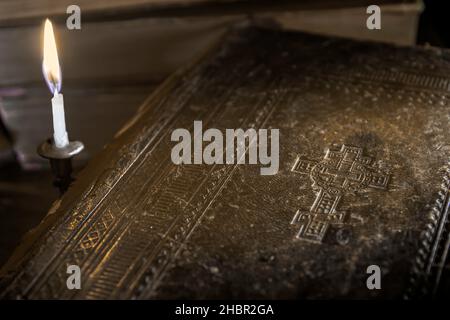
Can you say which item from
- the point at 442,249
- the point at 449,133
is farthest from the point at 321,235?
the point at 449,133

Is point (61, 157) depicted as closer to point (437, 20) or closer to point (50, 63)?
point (50, 63)

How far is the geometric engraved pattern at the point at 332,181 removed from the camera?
1.48 meters

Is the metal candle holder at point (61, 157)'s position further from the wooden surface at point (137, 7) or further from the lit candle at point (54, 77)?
the wooden surface at point (137, 7)

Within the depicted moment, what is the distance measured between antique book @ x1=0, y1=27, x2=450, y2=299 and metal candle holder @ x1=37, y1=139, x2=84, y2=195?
0.21ft

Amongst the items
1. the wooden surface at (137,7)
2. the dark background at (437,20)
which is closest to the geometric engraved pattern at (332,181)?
the wooden surface at (137,7)

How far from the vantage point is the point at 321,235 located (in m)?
1.45

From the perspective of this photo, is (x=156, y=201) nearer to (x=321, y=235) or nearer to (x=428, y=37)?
(x=321, y=235)

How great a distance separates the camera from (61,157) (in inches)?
64.1

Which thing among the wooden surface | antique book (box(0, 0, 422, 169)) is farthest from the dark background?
the wooden surface

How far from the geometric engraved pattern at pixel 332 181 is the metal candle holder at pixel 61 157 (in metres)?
0.58

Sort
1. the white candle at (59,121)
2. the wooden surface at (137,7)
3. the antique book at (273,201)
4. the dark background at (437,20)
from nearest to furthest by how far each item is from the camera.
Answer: the antique book at (273,201), the white candle at (59,121), the wooden surface at (137,7), the dark background at (437,20)

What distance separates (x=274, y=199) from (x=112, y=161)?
0.47 metres

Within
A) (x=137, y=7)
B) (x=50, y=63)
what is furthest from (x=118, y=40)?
(x=50, y=63)

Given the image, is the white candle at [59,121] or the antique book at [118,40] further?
the antique book at [118,40]
